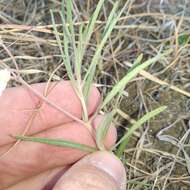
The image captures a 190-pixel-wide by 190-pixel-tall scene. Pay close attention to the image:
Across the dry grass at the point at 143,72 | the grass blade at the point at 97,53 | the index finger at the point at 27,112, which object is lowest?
the dry grass at the point at 143,72

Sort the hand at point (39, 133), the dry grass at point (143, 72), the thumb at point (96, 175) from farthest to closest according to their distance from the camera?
the dry grass at point (143, 72) < the hand at point (39, 133) < the thumb at point (96, 175)

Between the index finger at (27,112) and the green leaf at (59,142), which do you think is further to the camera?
the index finger at (27,112)

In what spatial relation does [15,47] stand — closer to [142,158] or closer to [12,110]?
[12,110]

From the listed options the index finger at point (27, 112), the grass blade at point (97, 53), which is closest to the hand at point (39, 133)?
the index finger at point (27, 112)

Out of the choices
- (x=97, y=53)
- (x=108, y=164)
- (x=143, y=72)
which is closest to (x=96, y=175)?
(x=108, y=164)

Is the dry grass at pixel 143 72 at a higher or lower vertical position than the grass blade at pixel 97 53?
lower

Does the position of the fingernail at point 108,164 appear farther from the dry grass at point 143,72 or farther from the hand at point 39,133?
the dry grass at point 143,72

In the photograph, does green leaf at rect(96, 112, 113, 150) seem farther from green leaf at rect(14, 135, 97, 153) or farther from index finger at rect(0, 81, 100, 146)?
index finger at rect(0, 81, 100, 146)

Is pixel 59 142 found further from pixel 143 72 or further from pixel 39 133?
pixel 143 72
